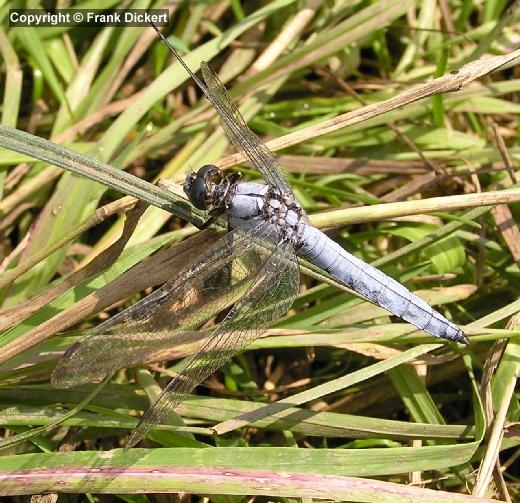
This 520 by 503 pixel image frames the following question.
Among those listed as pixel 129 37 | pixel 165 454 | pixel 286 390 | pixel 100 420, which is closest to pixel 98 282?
pixel 100 420

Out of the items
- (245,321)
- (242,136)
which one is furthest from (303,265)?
(242,136)

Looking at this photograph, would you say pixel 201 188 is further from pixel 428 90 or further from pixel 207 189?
pixel 428 90

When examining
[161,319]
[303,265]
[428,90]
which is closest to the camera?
[161,319]

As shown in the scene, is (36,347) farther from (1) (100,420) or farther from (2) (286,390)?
(2) (286,390)

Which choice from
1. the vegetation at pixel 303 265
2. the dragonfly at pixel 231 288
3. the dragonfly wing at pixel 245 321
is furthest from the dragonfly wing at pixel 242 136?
the dragonfly wing at pixel 245 321

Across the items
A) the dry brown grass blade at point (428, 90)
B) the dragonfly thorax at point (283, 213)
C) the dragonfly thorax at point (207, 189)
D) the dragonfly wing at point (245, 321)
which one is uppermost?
the dragonfly thorax at point (207, 189)

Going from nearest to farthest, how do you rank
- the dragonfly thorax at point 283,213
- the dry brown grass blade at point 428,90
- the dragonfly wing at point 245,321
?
the dragonfly wing at point 245,321
the dry brown grass blade at point 428,90
the dragonfly thorax at point 283,213

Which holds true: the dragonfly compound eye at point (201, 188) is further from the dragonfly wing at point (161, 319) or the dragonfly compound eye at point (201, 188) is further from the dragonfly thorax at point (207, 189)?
the dragonfly wing at point (161, 319)
